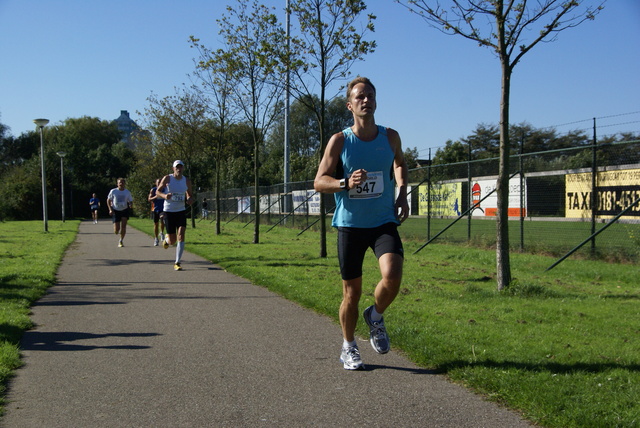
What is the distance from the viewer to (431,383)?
4.24m

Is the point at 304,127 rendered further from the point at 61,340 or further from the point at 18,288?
the point at 61,340

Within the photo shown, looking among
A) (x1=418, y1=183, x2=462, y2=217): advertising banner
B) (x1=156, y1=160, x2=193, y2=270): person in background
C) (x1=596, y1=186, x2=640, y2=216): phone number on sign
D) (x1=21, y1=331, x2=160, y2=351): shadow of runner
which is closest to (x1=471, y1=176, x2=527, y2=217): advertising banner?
(x1=418, y1=183, x2=462, y2=217): advertising banner

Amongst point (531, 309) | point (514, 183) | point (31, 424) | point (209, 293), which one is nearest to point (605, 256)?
point (514, 183)

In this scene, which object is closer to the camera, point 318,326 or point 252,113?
point 318,326

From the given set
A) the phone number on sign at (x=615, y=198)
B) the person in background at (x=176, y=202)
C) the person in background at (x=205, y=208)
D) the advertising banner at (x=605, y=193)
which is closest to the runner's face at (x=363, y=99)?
the person in background at (x=176, y=202)

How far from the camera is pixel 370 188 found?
14.7 ft

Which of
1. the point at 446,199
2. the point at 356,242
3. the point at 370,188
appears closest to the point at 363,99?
the point at 370,188

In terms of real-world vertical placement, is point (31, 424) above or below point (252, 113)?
below

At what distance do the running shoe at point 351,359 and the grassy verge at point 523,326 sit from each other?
20.7 inches

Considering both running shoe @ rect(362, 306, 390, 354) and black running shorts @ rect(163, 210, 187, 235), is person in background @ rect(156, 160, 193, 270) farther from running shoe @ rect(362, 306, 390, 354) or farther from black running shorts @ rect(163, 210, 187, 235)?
running shoe @ rect(362, 306, 390, 354)

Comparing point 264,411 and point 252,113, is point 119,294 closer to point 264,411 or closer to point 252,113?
point 264,411

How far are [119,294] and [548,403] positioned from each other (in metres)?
6.62

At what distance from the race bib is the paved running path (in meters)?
1.32

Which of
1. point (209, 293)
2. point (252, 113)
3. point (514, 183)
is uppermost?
point (252, 113)
